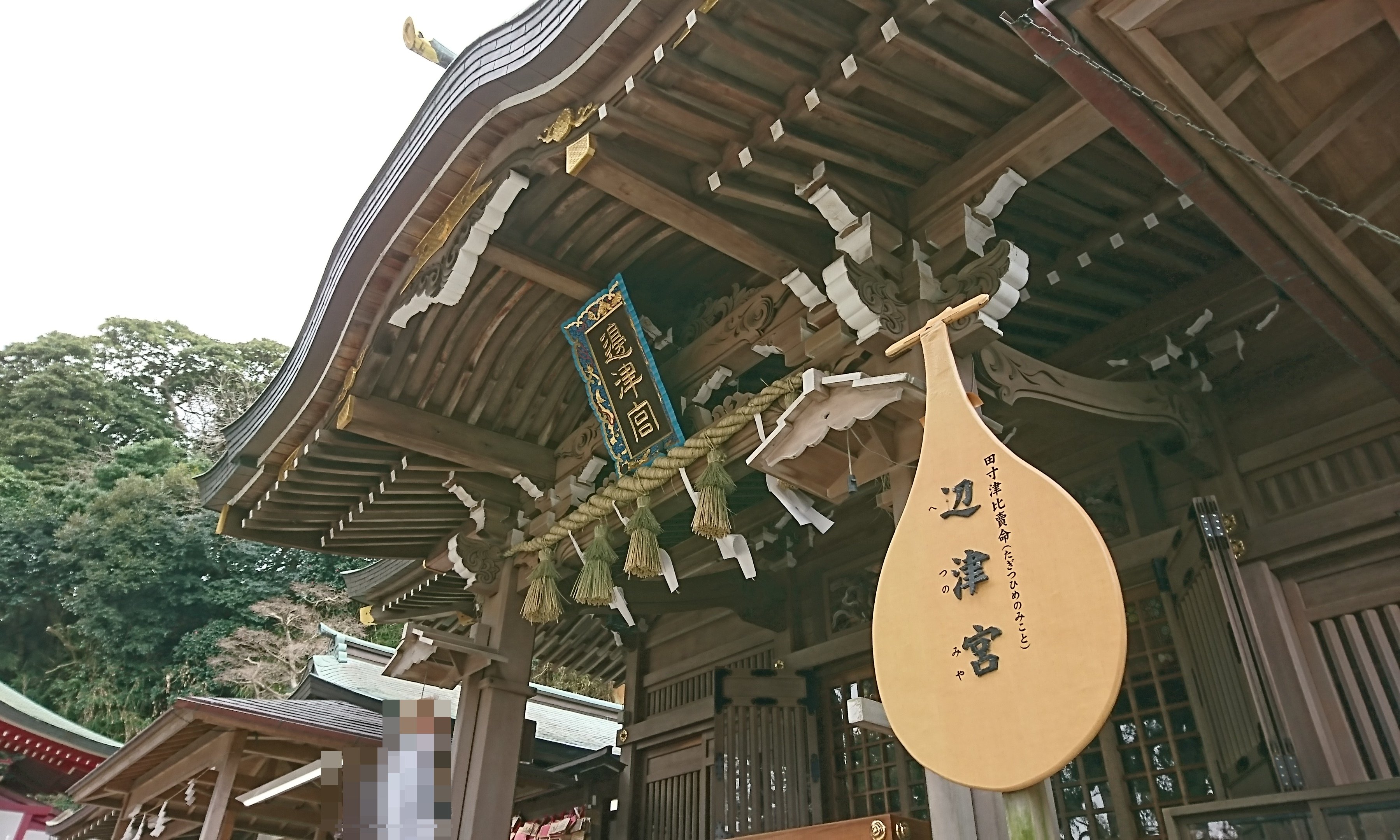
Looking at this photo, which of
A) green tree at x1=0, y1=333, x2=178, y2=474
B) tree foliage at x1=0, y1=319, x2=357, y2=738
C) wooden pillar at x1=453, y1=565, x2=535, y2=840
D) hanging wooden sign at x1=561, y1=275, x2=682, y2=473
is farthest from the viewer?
green tree at x1=0, y1=333, x2=178, y2=474

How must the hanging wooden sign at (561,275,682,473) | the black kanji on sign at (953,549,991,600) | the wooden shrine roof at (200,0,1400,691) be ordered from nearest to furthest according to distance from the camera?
the black kanji on sign at (953,549,991,600)
the wooden shrine roof at (200,0,1400,691)
the hanging wooden sign at (561,275,682,473)

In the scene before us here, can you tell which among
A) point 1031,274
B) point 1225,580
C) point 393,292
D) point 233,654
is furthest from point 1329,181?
point 233,654

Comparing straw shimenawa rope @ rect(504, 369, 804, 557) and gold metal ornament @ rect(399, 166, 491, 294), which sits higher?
gold metal ornament @ rect(399, 166, 491, 294)

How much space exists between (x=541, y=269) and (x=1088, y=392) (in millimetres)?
3061

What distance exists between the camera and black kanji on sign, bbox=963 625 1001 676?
223 centimetres

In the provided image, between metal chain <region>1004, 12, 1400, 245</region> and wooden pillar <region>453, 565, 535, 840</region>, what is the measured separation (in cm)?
494

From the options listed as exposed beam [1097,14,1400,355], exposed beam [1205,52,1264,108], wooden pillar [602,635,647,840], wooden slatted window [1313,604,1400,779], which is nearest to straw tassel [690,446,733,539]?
exposed beam [1097,14,1400,355]

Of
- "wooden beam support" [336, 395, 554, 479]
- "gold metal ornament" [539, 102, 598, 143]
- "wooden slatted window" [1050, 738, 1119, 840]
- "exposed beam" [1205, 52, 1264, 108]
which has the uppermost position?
"gold metal ornament" [539, 102, 598, 143]

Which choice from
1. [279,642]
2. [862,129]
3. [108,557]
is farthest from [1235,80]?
[108,557]

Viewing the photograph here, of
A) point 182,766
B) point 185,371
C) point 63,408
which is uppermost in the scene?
point 185,371

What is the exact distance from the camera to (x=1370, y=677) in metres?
4.18

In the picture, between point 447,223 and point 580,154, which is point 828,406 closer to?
point 580,154

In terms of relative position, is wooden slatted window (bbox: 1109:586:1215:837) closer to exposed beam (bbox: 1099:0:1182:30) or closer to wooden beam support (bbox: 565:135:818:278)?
wooden beam support (bbox: 565:135:818:278)

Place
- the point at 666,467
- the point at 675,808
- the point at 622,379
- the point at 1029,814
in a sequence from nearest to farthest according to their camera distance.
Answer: the point at 1029,814 → the point at 666,467 → the point at 622,379 → the point at 675,808
